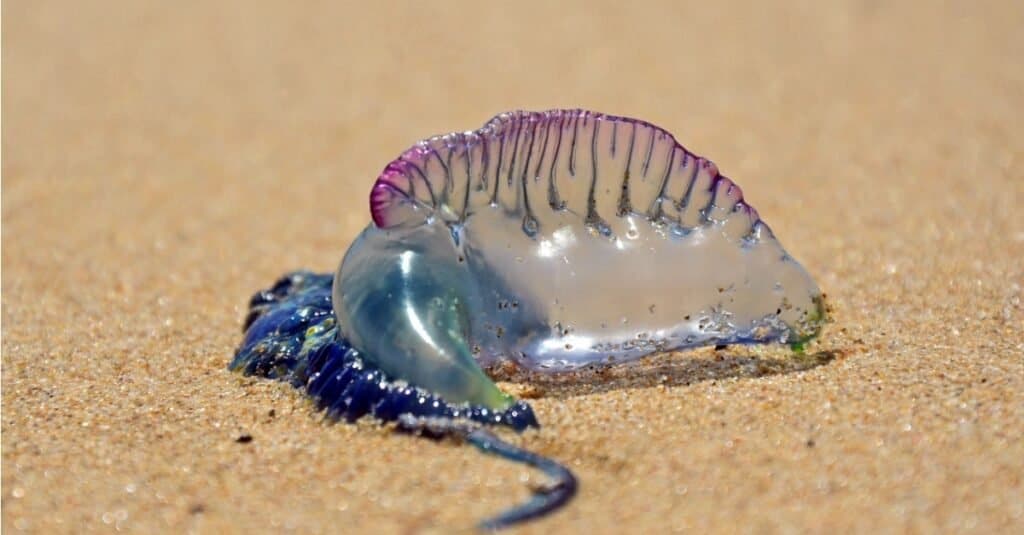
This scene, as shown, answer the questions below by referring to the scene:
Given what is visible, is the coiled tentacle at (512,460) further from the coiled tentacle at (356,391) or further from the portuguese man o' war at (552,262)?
the portuguese man o' war at (552,262)

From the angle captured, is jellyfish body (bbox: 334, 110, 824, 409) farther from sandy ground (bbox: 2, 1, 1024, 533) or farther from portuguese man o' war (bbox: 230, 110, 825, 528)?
sandy ground (bbox: 2, 1, 1024, 533)

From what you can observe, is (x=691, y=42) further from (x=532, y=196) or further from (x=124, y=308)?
(x=532, y=196)

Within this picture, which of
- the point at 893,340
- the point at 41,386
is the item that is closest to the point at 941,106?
the point at 893,340

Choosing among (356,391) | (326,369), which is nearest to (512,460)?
(356,391)

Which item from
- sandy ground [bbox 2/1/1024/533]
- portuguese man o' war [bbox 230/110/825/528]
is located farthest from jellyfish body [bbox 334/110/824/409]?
sandy ground [bbox 2/1/1024/533]

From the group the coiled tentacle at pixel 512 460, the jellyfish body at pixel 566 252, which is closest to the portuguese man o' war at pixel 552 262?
the jellyfish body at pixel 566 252

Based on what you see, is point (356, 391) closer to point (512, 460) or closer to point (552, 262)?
point (512, 460)
